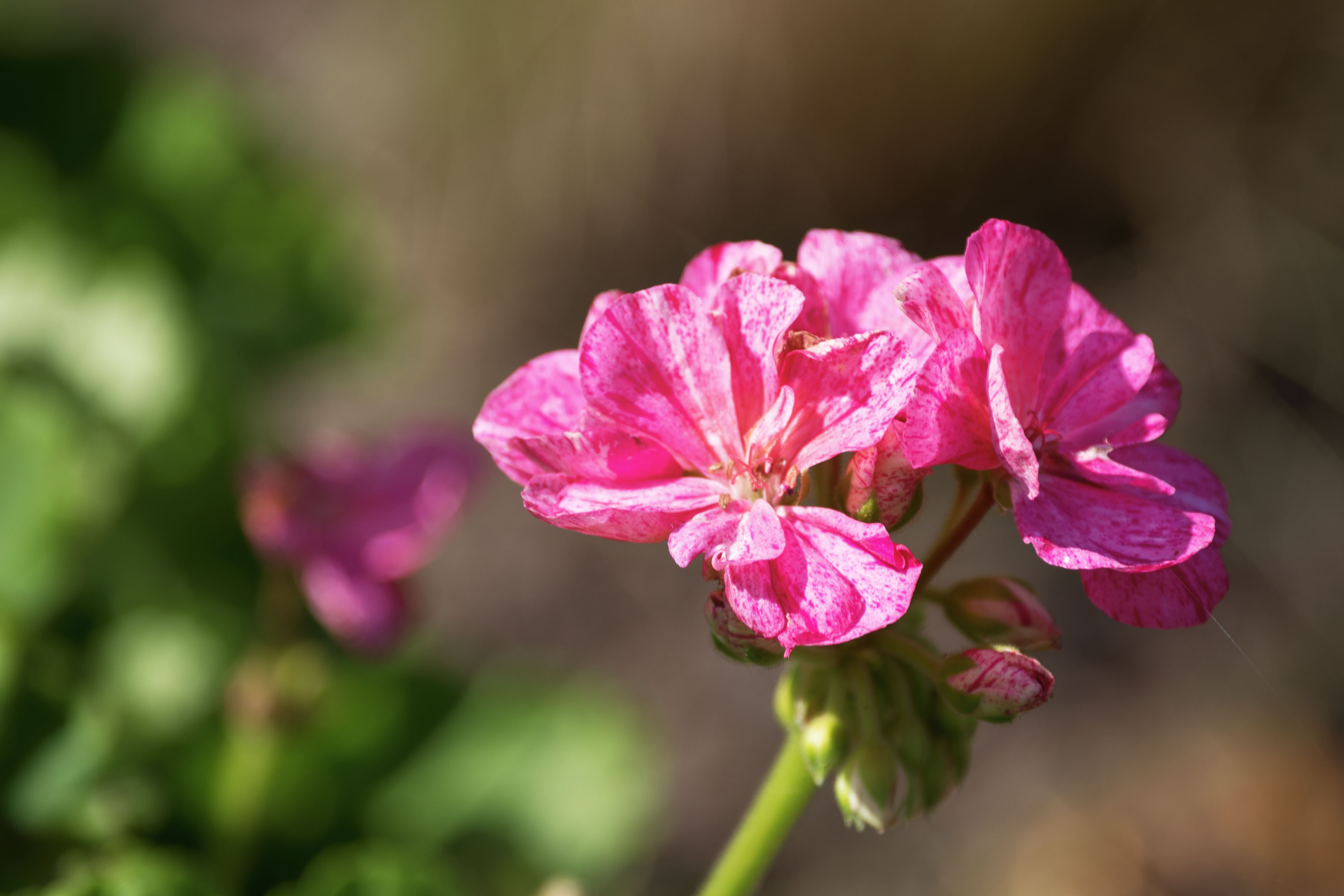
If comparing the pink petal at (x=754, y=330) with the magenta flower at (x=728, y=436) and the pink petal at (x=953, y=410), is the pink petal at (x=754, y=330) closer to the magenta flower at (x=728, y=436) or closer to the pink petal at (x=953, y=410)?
the magenta flower at (x=728, y=436)

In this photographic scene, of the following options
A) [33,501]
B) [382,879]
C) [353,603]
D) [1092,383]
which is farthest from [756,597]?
[33,501]

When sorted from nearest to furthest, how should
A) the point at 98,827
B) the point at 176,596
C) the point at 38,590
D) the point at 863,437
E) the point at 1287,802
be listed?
the point at 863,437 < the point at 98,827 < the point at 38,590 < the point at 176,596 < the point at 1287,802

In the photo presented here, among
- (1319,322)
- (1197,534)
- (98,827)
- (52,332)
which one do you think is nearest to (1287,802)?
(1319,322)

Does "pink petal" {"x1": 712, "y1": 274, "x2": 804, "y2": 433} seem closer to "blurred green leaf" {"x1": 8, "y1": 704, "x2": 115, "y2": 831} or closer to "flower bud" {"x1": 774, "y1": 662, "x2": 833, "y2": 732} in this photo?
"flower bud" {"x1": 774, "y1": 662, "x2": 833, "y2": 732}

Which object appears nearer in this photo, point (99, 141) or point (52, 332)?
point (52, 332)

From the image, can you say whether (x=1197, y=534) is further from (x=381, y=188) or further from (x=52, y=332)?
(x=381, y=188)

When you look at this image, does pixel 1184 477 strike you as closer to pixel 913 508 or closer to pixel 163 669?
pixel 913 508
